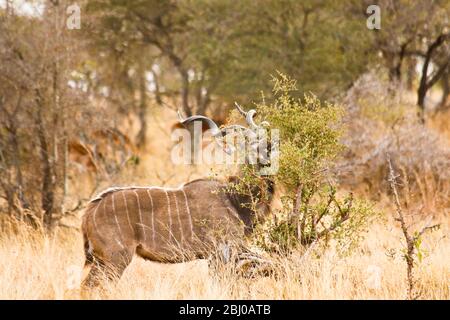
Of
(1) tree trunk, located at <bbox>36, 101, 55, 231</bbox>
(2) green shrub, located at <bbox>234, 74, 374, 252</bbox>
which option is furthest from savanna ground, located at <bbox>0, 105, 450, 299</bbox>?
(1) tree trunk, located at <bbox>36, 101, 55, 231</bbox>

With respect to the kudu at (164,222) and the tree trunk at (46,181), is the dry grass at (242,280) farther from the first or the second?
the tree trunk at (46,181)

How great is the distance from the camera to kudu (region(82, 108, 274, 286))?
16.7ft

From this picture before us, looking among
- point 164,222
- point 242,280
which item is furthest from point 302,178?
point 164,222

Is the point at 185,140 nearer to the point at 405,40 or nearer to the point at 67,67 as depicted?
the point at 405,40

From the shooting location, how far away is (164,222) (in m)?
5.29

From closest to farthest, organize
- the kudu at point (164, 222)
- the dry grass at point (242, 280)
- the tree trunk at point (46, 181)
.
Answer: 1. the dry grass at point (242, 280)
2. the kudu at point (164, 222)
3. the tree trunk at point (46, 181)

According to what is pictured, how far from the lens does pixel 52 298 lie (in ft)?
16.0

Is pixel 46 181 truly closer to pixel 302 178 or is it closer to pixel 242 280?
pixel 242 280

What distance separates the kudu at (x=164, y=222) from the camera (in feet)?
16.7

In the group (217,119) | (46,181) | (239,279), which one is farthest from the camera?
(217,119)

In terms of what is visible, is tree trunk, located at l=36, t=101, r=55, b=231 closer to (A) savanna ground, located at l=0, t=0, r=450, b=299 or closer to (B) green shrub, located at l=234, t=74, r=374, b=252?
(A) savanna ground, located at l=0, t=0, r=450, b=299

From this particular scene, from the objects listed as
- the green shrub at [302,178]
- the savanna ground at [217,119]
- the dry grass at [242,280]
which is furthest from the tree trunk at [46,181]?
the green shrub at [302,178]
